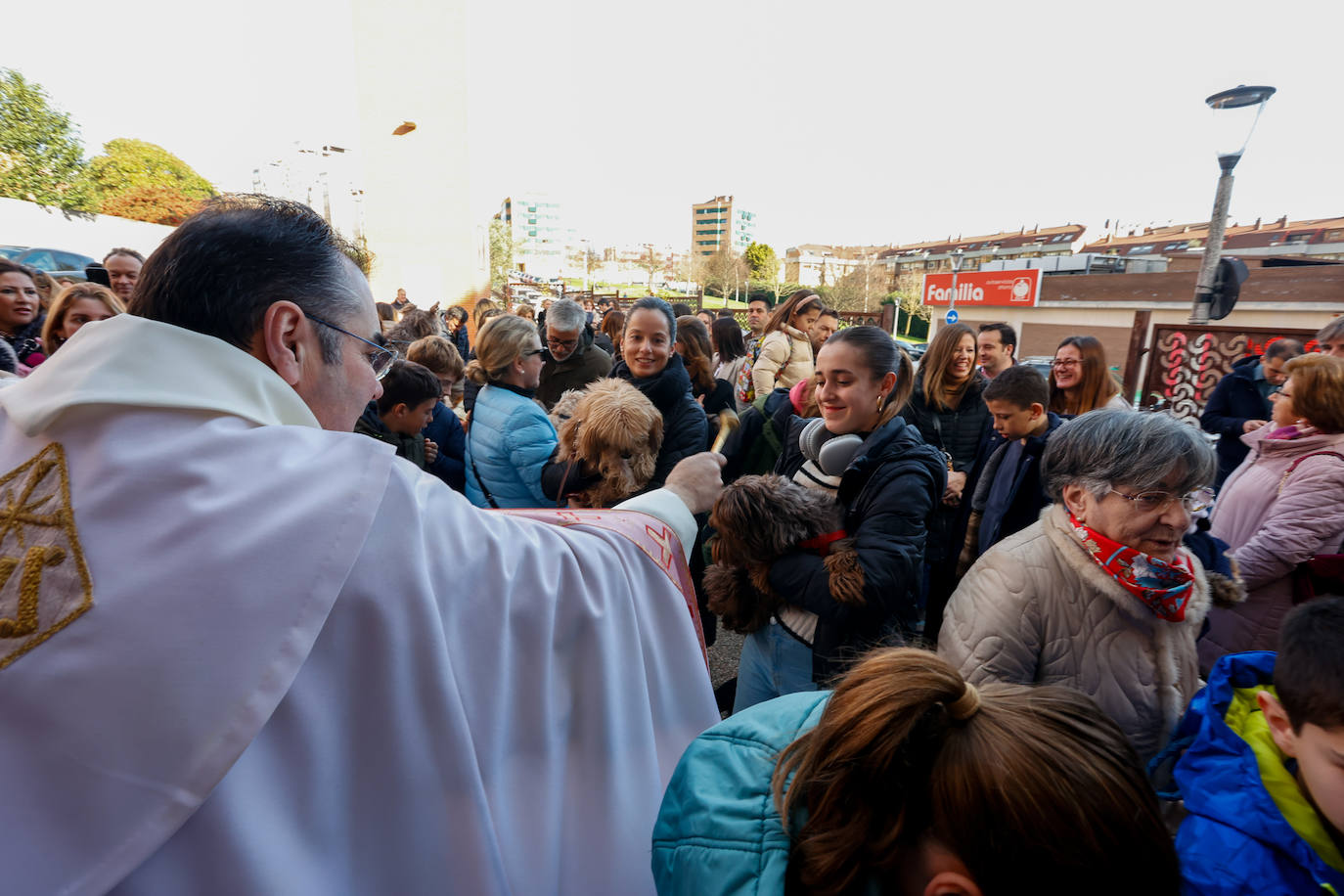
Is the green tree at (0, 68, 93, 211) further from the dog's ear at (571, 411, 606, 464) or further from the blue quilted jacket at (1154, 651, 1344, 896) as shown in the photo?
the blue quilted jacket at (1154, 651, 1344, 896)

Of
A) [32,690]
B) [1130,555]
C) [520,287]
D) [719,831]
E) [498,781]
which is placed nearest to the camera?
[32,690]

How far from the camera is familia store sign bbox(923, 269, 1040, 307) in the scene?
1126 inches

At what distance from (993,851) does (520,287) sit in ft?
144

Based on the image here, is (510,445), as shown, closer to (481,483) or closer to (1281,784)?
(481,483)

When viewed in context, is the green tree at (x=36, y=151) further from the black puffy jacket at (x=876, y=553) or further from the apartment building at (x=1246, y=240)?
the apartment building at (x=1246, y=240)

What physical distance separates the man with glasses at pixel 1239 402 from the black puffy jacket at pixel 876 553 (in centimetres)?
409

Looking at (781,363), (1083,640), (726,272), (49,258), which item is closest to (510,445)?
(1083,640)

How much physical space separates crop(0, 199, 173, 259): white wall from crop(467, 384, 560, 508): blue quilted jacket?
65.2ft

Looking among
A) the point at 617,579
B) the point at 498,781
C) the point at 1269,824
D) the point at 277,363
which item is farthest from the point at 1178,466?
the point at 277,363

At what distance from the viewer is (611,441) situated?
8.65ft

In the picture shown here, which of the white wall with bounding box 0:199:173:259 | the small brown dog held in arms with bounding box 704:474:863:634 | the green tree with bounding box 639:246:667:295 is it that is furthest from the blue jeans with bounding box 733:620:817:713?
the green tree with bounding box 639:246:667:295

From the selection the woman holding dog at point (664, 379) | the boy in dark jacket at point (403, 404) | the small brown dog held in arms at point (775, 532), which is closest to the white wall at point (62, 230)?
the boy in dark jacket at point (403, 404)

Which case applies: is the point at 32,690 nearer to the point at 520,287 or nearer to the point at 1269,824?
the point at 1269,824

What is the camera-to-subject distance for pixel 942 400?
409 centimetres
